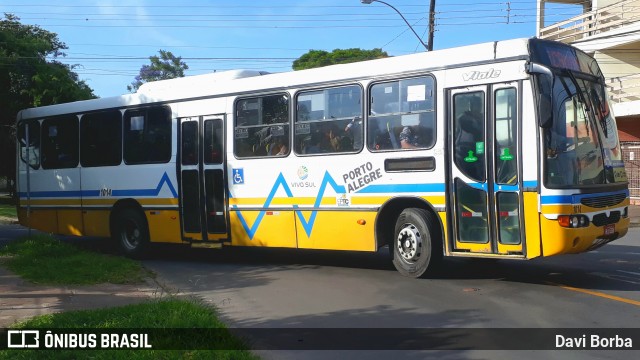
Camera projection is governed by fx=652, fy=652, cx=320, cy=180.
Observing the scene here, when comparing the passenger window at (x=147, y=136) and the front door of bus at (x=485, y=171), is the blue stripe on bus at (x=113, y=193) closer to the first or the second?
the passenger window at (x=147, y=136)

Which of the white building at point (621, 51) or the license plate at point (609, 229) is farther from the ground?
the white building at point (621, 51)

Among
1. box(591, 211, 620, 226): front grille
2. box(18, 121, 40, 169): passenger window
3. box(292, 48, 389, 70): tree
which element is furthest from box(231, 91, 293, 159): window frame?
box(292, 48, 389, 70): tree

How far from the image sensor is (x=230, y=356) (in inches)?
222

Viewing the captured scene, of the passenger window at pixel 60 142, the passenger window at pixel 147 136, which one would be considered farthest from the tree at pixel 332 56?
the passenger window at pixel 147 136

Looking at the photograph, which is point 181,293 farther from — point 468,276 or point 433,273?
point 468,276

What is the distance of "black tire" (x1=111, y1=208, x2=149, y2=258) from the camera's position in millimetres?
13078

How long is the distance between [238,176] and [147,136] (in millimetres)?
2561

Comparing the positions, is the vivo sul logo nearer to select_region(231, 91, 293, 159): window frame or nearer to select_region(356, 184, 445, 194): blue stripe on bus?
select_region(356, 184, 445, 194): blue stripe on bus

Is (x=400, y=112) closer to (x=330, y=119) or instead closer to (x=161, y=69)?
(x=330, y=119)

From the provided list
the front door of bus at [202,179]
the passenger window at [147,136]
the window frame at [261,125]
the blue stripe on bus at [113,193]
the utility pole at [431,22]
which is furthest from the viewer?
the utility pole at [431,22]

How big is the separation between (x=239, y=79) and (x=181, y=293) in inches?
173

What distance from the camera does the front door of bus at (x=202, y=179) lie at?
1190 cm

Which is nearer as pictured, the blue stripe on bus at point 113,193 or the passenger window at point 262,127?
the passenger window at point 262,127

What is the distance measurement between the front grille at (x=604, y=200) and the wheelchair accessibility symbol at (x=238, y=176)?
18.9 feet
